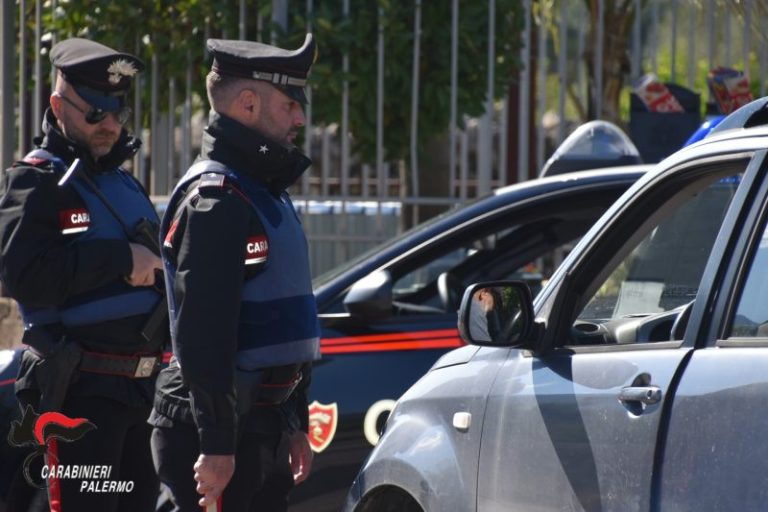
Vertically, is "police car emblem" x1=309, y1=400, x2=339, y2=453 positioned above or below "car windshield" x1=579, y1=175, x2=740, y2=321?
below

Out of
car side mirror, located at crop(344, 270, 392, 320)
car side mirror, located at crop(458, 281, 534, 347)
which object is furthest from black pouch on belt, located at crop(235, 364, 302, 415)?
car side mirror, located at crop(344, 270, 392, 320)

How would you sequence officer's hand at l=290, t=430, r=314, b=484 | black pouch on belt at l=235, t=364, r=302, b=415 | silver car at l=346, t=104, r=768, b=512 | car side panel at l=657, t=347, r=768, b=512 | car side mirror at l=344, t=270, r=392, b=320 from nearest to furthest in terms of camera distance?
car side panel at l=657, t=347, r=768, b=512 → silver car at l=346, t=104, r=768, b=512 → black pouch on belt at l=235, t=364, r=302, b=415 → officer's hand at l=290, t=430, r=314, b=484 → car side mirror at l=344, t=270, r=392, b=320

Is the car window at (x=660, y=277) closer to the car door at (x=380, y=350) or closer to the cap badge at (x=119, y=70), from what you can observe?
the car door at (x=380, y=350)

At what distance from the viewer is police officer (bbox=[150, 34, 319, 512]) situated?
10.6 feet

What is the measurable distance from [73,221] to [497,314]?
1563 millimetres

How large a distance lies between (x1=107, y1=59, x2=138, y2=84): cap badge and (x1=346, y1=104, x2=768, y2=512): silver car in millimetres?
1476

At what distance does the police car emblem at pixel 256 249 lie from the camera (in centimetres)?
332

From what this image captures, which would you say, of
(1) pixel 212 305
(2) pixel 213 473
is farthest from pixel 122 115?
(2) pixel 213 473

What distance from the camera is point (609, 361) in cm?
276

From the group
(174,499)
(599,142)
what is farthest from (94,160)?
(599,142)

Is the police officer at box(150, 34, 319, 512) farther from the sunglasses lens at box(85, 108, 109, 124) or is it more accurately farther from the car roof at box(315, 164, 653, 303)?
the car roof at box(315, 164, 653, 303)

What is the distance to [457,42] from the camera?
7.48 meters

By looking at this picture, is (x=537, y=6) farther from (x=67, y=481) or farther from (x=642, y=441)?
(x=642, y=441)

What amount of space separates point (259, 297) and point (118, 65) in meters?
1.23
